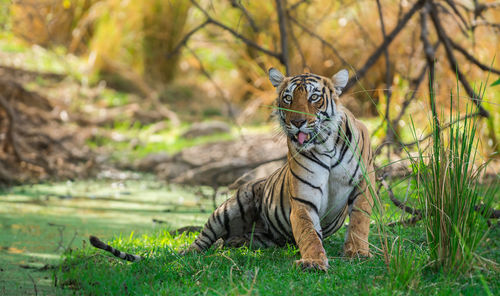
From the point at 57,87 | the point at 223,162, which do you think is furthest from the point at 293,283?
the point at 57,87

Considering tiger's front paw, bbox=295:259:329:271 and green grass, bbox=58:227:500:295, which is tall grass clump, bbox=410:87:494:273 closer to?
green grass, bbox=58:227:500:295

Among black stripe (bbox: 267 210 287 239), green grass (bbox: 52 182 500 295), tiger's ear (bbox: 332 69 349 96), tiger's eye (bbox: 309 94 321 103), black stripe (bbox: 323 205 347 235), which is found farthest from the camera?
black stripe (bbox: 267 210 287 239)

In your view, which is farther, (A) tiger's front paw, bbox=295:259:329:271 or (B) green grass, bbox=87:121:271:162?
(B) green grass, bbox=87:121:271:162

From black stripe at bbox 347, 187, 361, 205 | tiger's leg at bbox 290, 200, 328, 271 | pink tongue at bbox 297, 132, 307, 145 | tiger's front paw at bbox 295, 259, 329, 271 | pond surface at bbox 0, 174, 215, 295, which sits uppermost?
pink tongue at bbox 297, 132, 307, 145

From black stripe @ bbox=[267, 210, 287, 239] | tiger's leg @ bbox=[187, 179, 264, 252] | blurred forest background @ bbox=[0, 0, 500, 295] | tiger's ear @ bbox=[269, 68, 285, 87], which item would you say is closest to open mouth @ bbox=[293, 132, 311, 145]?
blurred forest background @ bbox=[0, 0, 500, 295]

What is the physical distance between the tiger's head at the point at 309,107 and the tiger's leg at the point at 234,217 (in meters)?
1.03

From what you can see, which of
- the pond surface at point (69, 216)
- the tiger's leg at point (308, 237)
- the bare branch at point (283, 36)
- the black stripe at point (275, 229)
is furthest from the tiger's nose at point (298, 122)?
the bare branch at point (283, 36)

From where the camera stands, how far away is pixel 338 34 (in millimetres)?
12414

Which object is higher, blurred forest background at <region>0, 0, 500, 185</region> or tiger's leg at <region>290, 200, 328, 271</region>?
blurred forest background at <region>0, 0, 500, 185</region>

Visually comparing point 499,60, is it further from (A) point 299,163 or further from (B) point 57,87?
(B) point 57,87

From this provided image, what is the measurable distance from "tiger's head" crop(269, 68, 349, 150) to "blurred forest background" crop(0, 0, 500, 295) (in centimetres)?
28

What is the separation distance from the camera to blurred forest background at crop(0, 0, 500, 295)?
6.55 m

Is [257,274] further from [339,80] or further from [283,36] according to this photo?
[283,36]

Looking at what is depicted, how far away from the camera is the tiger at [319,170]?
159 inches
